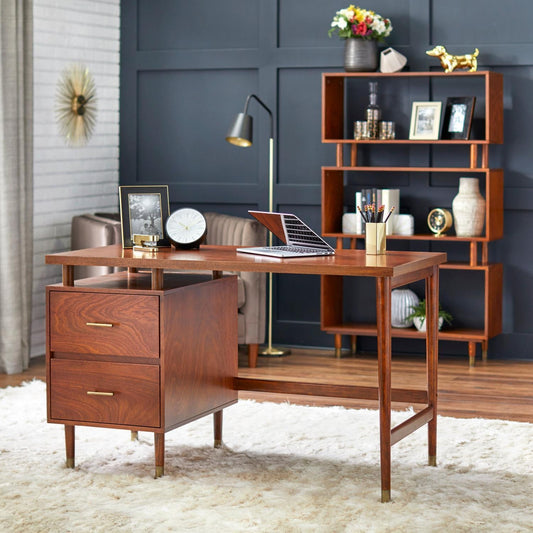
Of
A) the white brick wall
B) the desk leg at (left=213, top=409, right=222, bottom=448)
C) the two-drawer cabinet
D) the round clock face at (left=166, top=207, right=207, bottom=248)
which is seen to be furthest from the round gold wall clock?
the desk leg at (left=213, top=409, right=222, bottom=448)

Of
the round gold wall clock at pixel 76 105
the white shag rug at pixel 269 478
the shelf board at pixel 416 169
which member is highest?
the round gold wall clock at pixel 76 105

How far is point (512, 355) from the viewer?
5949mm

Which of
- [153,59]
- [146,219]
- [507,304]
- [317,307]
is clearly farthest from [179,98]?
[146,219]

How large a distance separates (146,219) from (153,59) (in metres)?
2.97

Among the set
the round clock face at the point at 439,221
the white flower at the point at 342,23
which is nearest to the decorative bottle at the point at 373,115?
the white flower at the point at 342,23

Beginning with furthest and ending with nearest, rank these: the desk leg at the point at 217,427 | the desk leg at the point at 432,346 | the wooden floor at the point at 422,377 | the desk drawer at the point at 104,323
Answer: the wooden floor at the point at 422,377, the desk leg at the point at 217,427, the desk leg at the point at 432,346, the desk drawer at the point at 104,323

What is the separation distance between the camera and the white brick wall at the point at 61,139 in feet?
19.2

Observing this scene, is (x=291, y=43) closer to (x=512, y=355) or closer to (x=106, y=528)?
(x=512, y=355)

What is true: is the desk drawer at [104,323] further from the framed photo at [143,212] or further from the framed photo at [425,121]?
the framed photo at [425,121]

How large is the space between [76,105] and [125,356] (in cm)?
306

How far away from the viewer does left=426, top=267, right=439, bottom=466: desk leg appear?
145 inches

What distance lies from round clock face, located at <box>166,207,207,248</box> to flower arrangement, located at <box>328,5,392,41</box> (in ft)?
7.96

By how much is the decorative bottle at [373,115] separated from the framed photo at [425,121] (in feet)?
0.67

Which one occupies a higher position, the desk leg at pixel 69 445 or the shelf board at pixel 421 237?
the shelf board at pixel 421 237
